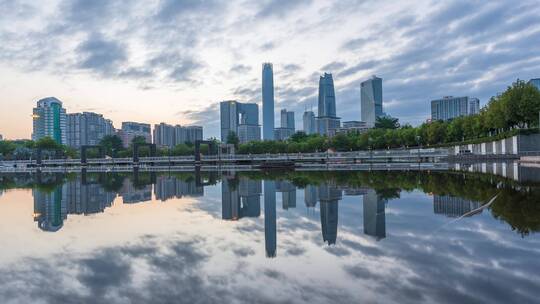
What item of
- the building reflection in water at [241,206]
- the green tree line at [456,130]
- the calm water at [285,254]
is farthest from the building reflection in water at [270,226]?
the green tree line at [456,130]

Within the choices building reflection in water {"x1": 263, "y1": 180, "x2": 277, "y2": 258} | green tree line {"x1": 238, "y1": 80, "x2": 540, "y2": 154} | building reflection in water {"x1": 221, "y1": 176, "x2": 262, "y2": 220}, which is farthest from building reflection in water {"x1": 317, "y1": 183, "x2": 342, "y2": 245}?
green tree line {"x1": 238, "y1": 80, "x2": 540, "y2": 154}

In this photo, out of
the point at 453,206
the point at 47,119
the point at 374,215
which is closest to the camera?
the point at 374,215

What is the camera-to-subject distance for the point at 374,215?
1188cm

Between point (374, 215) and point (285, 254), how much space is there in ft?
16.6

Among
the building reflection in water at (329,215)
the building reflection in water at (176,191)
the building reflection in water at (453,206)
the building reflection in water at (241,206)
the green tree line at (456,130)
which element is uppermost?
the green tree line at (456,130)

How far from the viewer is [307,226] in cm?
1066

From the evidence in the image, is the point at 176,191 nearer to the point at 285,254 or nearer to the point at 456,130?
the point at 285,254

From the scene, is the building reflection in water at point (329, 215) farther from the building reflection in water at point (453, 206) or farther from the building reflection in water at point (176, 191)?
the building reflection in water at point (176, 191)

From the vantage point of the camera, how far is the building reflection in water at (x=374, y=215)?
945 centimetres

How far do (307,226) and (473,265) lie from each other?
15.9 feet

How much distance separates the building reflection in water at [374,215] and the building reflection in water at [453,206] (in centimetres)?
175

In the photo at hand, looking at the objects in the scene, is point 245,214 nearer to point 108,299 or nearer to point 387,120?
point 108,299

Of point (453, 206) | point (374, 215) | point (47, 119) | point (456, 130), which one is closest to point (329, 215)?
point (374, 215)

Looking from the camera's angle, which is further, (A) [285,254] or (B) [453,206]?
(B) [453,206]
